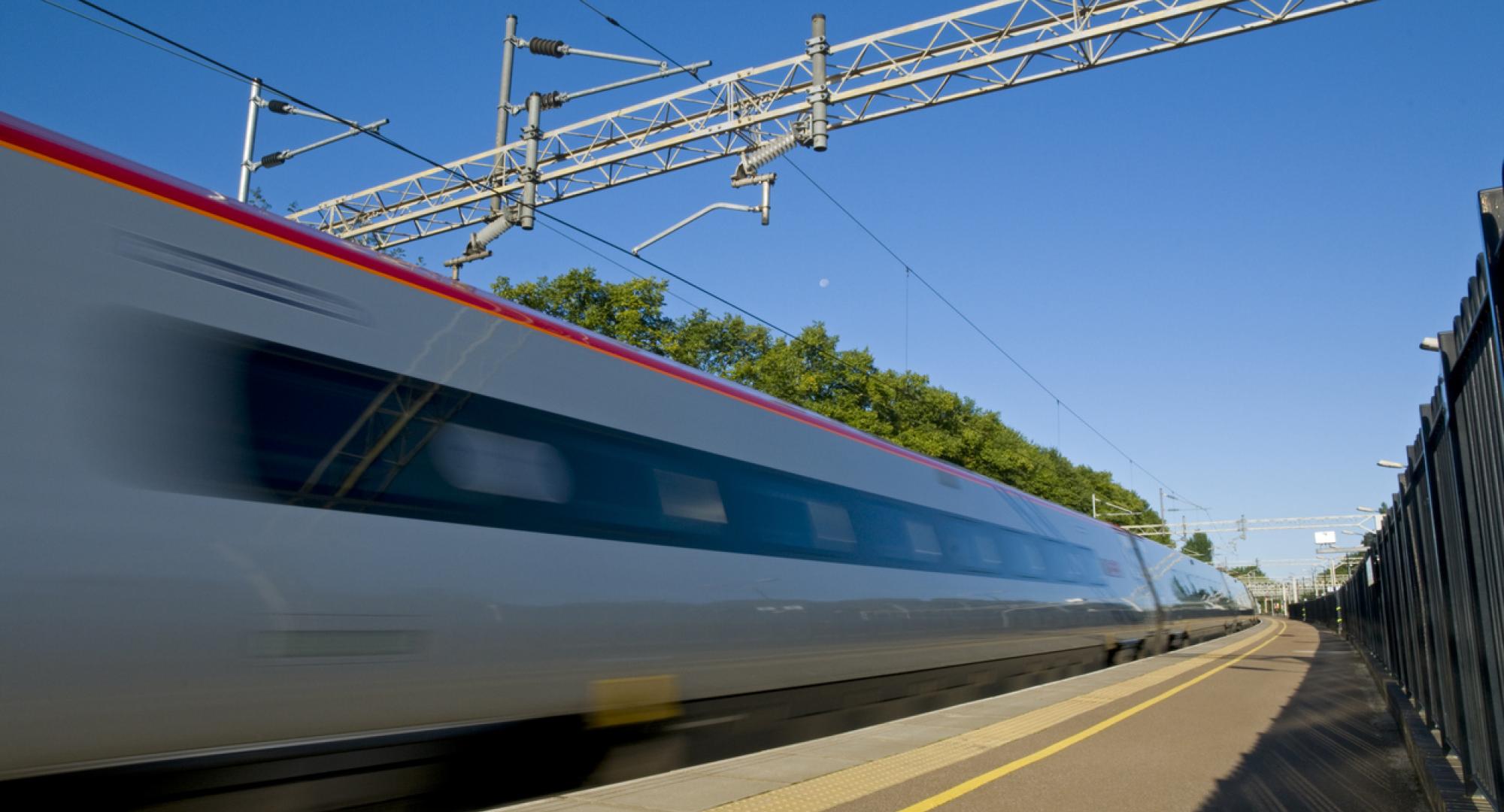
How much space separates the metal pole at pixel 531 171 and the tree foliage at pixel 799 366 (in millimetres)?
21679

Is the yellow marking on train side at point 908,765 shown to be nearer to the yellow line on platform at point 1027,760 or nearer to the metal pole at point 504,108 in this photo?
the yellow line on platform at point 1027,760

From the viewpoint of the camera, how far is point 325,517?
4.74 meters

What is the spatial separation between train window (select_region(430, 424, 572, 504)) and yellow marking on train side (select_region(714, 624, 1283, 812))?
6.47 ft

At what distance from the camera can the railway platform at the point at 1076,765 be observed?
598cm

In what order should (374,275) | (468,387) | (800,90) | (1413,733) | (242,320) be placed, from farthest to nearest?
(800,90) < (1413,733) < (468,387) < (374,275) < (242,320)

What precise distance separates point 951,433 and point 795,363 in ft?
32.5

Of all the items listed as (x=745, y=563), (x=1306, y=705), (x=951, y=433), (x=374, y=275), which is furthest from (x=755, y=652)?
(x=951, y=433)

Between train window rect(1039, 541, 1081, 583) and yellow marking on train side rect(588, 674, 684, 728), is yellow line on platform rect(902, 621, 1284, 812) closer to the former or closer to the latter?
yellow marking on train side rect(588, 674, 684, 728)

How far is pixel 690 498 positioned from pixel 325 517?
3.07 meters

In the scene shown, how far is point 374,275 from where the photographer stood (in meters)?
5.41

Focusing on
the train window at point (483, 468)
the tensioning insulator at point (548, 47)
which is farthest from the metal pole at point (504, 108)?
the train window at point (483, 468)

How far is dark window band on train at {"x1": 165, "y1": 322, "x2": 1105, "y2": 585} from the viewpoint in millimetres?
4664

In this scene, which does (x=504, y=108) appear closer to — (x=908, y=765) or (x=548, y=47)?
(x=548, y=47)

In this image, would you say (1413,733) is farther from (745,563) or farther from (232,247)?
(232,247)
